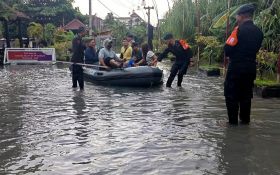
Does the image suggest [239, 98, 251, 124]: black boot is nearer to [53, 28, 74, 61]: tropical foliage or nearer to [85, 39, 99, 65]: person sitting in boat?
[85, 39, 99, 65]: person sitting in boat

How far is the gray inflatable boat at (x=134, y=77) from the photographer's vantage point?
40.5 ft

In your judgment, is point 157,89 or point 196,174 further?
point 157,89

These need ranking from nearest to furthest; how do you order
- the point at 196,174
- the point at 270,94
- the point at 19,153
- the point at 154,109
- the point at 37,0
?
the point at 196,174 → the point at 19,153 → the point at 154,109 → the point at 270,94 → the point at 37,0

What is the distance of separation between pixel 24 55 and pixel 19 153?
18.5 m

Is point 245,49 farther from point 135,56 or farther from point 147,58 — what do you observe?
point 135,56

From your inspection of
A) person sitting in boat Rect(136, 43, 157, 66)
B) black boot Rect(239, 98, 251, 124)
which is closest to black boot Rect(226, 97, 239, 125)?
black boot Rect(239, 98, 251, 124)

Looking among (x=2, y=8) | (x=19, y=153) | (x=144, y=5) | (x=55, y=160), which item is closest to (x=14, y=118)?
(x=19, y=153)

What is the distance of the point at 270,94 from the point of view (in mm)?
10242

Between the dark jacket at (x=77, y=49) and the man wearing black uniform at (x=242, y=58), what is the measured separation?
20.5ft

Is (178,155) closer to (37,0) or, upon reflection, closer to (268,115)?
(268,115)

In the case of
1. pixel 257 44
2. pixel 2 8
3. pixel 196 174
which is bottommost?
pixel 196 174

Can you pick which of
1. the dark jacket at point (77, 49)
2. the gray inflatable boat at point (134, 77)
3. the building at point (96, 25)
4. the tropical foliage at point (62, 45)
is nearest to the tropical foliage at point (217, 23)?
the gray inflatable boat at point (134, 77)

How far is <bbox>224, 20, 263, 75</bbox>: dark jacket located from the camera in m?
6.37

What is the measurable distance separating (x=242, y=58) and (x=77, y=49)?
6.60 m
